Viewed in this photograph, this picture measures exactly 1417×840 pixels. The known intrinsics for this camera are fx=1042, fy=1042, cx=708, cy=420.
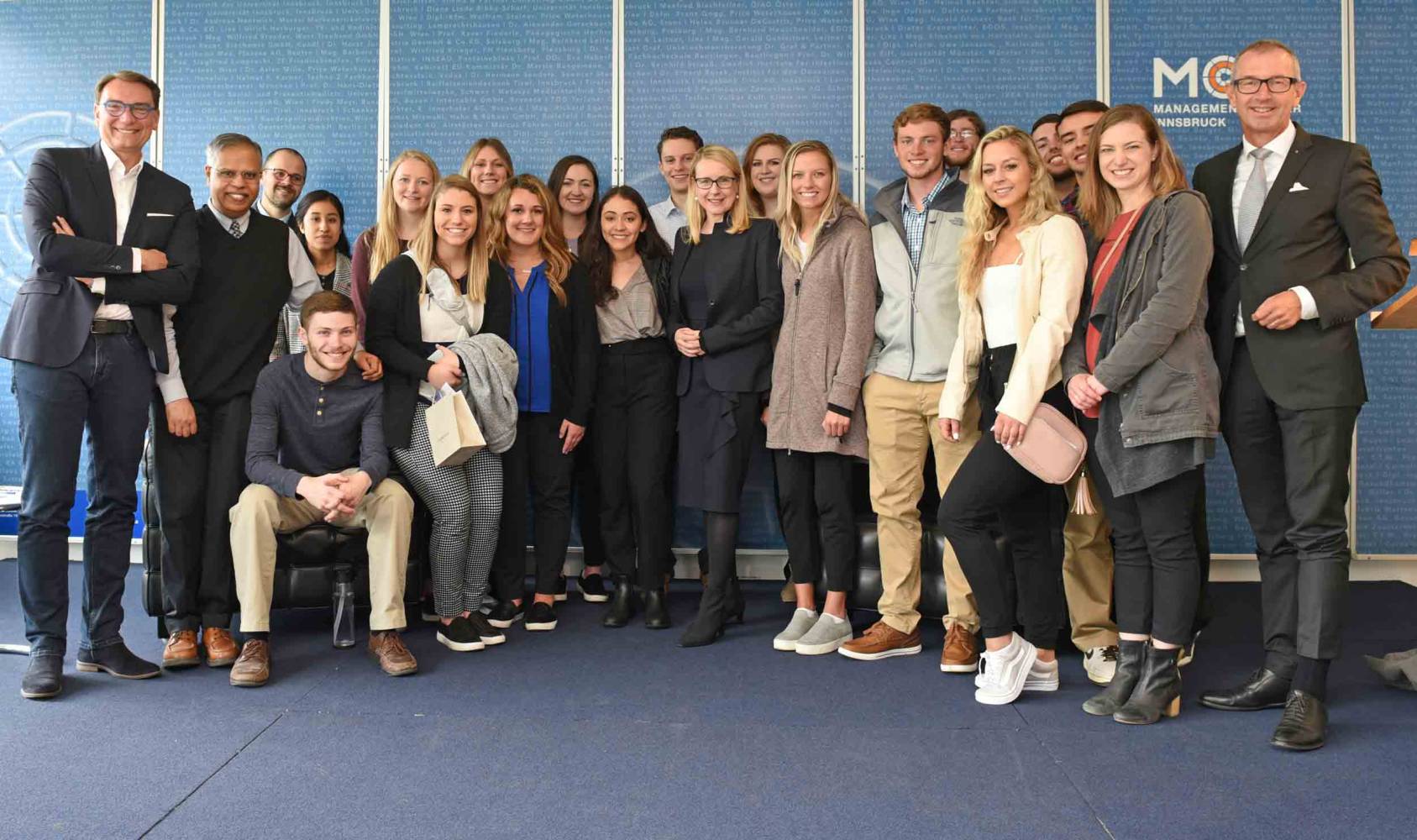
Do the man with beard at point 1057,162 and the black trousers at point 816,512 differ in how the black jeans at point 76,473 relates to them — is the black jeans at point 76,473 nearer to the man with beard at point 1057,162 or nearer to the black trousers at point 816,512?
the black trousers at point 816,512

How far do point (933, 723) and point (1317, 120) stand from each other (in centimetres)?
356

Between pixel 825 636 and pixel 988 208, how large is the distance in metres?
1.48

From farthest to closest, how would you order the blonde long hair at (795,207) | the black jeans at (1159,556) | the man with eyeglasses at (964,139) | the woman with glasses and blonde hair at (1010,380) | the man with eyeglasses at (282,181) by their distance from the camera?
the man with eyeglasses at (282,181) → the man with eyeglasses at (964,139) → the blonde long hair at (795,207) → the woman with glasses and blonde hair at (1010,380) → the black jeans at (1159,556)

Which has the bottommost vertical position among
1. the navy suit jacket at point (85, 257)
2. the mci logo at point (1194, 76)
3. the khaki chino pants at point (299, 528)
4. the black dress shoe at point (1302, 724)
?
the black dress shoe at point (1302, 724)

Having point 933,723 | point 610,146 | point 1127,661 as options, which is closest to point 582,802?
point 933,723

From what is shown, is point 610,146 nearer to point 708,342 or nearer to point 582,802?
point 708,342

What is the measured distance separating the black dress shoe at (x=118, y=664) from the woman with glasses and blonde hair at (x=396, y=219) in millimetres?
1322

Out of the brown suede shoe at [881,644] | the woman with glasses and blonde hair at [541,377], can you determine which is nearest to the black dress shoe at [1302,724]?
the brown suede shoe at [881,644]

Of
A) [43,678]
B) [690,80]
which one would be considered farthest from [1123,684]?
[690,80]

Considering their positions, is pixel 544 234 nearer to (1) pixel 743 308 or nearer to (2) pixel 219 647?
(1) pixel 743 308

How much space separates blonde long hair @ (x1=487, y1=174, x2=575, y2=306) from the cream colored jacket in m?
1.68

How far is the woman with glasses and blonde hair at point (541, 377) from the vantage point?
3.80 metres

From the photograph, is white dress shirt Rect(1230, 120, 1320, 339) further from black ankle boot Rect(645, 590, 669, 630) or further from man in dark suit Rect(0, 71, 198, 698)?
man in dark suit Rect(0, 71, 198, 698)

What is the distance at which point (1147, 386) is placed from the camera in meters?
2.70
